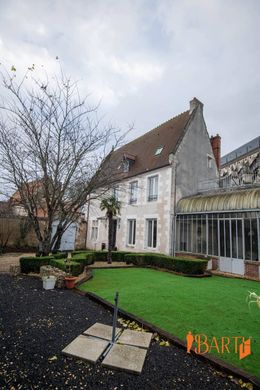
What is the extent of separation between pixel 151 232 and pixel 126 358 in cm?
1238

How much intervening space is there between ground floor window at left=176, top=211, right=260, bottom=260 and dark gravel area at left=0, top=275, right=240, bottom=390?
850cm

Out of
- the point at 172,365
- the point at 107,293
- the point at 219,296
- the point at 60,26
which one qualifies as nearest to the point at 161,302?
the point at 107,293

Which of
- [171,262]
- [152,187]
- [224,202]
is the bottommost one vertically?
[171,262]

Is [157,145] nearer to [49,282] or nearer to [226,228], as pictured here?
[226,228]

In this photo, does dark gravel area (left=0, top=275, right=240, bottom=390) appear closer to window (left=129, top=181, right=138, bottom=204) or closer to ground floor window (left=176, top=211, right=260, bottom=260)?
ground floor window (left=176, top=211, right=260, bottom=260)

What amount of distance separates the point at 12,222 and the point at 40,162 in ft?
32.9

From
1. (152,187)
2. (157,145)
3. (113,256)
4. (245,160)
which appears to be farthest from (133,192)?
(245,160)

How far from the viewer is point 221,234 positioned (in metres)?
11.9

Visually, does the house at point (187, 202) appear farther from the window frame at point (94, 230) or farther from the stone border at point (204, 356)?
the stone border at point (204, 356)

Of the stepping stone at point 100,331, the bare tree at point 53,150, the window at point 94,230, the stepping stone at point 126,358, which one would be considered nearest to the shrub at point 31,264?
the bare tree at point 53,150

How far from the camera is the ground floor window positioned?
10.7 metres

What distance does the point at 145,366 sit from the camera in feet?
10.1

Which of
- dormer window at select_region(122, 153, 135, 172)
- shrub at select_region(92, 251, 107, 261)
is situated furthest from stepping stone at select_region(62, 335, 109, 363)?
dormer window at select_region(122, 153, 135, 172)

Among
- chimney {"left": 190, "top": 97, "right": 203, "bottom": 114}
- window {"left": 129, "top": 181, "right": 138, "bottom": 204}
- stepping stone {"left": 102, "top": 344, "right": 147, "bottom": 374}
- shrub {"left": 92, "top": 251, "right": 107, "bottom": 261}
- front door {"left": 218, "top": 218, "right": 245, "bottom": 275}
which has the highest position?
chimney {"left": 190, "top": 97, "right": 203, "bottom": 114}
